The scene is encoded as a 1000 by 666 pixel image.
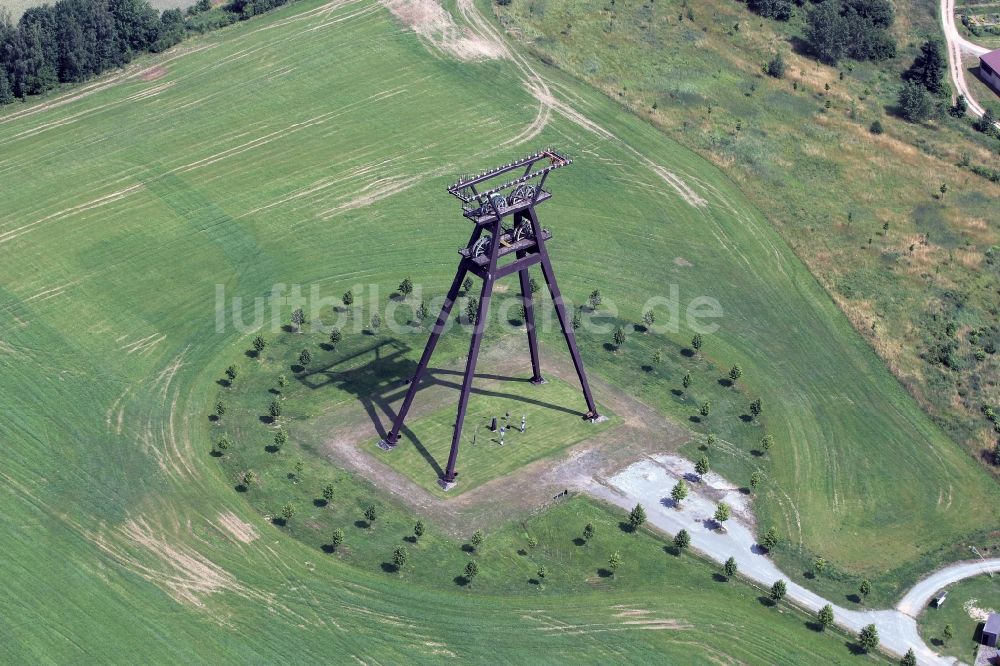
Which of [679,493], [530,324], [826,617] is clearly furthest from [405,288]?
[826,617]

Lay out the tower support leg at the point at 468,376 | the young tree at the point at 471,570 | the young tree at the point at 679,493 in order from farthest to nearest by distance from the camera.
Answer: the tower support leg at the point at 468,376 < the young tree at the point at 679,493 < the young tree at the point at 471,570

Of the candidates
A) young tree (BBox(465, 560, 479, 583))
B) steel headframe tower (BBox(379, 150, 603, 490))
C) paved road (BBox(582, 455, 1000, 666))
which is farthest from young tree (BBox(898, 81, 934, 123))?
young tree (BBox(465, 560, 479, 583))

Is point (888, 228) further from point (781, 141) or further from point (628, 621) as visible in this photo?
point (628, 621)

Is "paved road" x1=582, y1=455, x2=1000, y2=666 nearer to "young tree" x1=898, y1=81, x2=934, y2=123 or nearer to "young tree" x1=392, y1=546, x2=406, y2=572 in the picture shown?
"young tree" x1=392, y1=546, x2=406, y2=572

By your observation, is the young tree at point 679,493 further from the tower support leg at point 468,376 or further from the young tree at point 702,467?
the tower support leg at point 468,376

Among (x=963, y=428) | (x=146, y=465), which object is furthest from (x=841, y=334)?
(x=146, y=465)

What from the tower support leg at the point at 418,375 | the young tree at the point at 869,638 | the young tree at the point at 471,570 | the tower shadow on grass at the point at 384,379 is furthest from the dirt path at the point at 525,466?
the young tree at the point at 869,638
